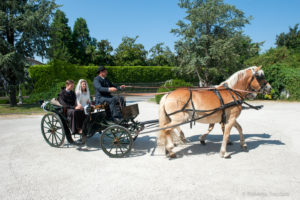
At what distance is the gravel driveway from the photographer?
2967 millimetres

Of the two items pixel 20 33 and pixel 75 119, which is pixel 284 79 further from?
pixel 20 33

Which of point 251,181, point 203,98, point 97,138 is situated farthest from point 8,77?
point 251,181

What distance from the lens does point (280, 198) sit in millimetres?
2756

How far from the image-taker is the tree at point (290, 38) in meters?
39.2

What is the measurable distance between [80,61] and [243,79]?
3579cm

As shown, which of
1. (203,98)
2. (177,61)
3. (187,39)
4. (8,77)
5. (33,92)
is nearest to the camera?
(203,98)

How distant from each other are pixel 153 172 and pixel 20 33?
1532 centimetres

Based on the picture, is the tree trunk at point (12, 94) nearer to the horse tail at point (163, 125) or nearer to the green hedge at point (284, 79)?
the horse tail at point (163, 125)

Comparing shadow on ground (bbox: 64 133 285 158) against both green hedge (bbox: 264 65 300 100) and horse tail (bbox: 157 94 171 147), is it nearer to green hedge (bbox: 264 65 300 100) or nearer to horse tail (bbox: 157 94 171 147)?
horse tail (bbox: 157 94 171 147)

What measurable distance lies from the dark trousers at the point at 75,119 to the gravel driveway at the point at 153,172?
0.63 m

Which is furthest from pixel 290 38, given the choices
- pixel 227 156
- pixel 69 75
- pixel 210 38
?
pixel 227 156

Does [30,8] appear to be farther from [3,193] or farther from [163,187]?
[163,187]

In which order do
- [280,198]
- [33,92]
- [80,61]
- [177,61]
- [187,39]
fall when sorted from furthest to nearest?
[80,61]
[177,61]
[187,39]
[33,92]
[280,198]

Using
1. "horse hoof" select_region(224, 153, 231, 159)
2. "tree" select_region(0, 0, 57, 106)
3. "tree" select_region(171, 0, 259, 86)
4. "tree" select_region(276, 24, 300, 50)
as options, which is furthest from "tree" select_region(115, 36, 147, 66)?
"horse hoof" select_region(224, 153, 231, 159)
